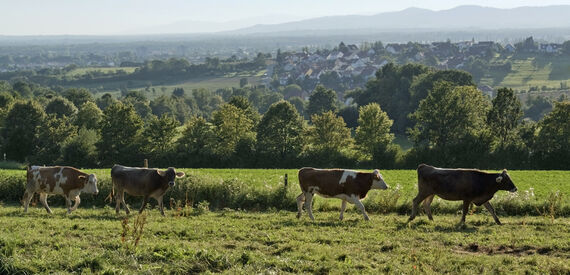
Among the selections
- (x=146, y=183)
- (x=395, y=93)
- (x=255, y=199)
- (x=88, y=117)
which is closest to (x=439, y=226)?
(x=255, y=199)

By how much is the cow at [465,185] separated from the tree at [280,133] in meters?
41.0

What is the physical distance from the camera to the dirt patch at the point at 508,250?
45.8 feet

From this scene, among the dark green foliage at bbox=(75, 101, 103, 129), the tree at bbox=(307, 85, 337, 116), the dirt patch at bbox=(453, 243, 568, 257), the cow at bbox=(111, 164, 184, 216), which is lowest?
the tree at bbox=(307, 85, 337, 116)

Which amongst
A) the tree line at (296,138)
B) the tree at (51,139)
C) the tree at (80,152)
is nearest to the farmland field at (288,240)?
the tree line at (296,138)

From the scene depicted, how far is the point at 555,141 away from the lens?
53594mm

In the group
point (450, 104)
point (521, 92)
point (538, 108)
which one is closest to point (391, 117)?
point (450, 104)

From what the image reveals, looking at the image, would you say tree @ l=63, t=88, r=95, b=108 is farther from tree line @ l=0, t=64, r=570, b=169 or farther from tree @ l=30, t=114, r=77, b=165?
tree @ l=30, t=114, r=77, b=165

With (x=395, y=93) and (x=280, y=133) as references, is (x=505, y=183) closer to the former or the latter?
(x=280, y=133)

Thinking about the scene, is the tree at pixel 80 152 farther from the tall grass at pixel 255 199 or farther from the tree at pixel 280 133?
the tall grass at pixel 255 199

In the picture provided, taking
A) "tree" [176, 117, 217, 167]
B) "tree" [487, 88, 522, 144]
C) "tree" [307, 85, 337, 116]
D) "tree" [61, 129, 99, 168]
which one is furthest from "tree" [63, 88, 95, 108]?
"tree" [487, 88, 522, 144]

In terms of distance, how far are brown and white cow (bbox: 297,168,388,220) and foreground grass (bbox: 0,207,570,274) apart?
0.84 metres

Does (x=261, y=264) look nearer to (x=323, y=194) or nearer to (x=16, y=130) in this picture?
(x=323, y=194)

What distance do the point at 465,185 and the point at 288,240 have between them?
7.02 metres

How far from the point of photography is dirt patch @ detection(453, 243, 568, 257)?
13945mm
